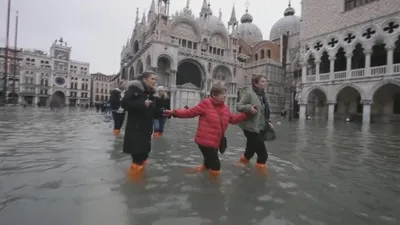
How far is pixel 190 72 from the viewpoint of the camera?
41.7 m

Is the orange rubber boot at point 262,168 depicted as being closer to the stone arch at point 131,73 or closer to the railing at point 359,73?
the railing at point 359,73

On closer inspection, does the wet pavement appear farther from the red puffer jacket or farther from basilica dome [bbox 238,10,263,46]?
basilica dome [bbox 238,10,263,46]

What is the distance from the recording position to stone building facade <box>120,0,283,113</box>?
37.6m

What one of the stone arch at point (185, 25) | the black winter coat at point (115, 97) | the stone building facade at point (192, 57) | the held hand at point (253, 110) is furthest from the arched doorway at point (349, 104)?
Answer: the held hand at point (253, 110)

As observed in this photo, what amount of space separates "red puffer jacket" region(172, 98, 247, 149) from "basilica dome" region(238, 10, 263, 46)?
206 feet

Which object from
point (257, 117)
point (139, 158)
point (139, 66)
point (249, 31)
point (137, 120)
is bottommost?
point (139, 158)

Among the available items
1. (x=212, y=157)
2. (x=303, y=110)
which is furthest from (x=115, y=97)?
(x=303, y=110)

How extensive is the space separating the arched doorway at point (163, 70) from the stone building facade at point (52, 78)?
49.2 metres

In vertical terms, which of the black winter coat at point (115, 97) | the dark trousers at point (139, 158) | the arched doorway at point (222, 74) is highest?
the arched doorway at point (222, 74)

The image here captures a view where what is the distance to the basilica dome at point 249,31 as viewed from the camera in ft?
213

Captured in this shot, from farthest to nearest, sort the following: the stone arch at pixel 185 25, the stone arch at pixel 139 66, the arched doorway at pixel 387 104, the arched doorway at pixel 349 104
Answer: the stone arch at pixel 139 66
the stone arch at pixel 185 25
the arched doorway at pixel 349 104
the arched doorway at pixel 387 104

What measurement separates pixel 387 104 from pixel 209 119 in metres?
27.5

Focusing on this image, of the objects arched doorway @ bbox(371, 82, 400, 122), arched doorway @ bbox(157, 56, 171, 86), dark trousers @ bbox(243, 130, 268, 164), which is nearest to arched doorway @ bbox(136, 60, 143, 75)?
arched doorway @ bbox(157, 56, 171, 86)

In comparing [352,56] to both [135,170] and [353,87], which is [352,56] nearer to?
[353,87]
